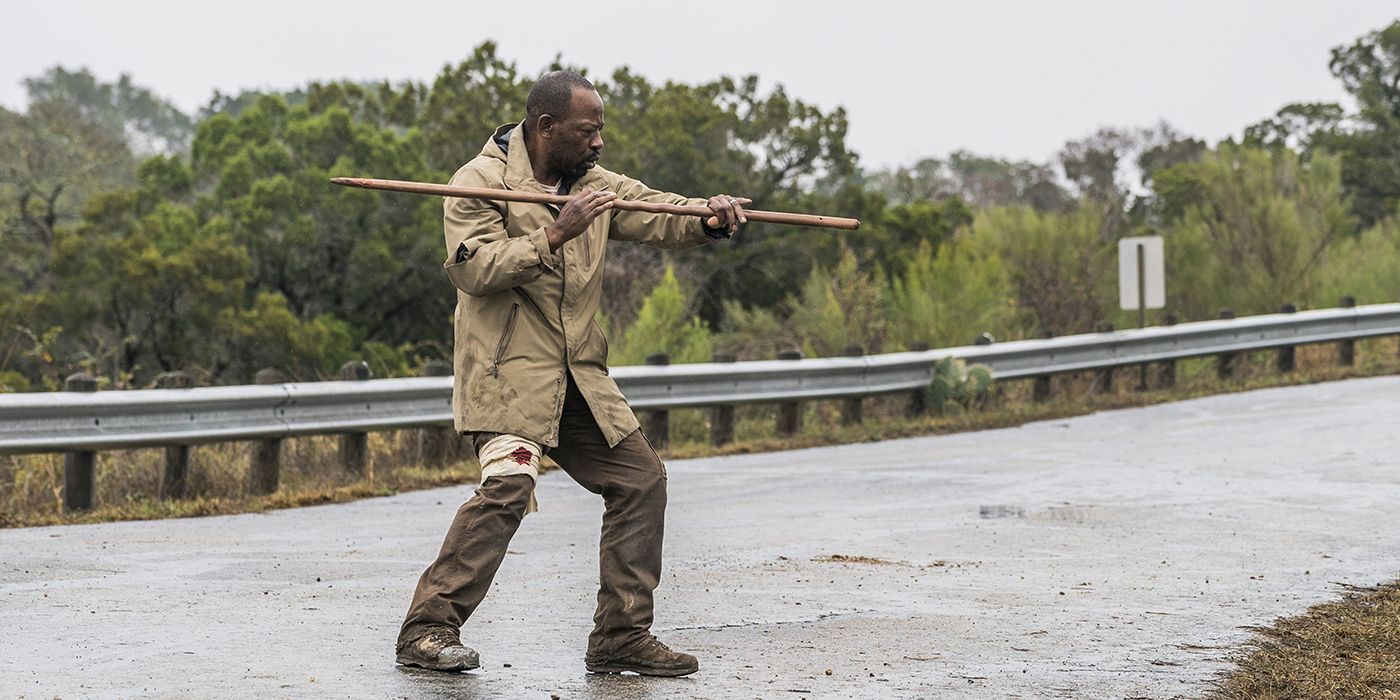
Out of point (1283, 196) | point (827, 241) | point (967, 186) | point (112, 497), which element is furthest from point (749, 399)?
point (967, 186)

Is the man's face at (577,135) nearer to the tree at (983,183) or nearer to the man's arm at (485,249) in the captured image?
the man's arm at (485,249)

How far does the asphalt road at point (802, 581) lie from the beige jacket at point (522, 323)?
775 millimetres

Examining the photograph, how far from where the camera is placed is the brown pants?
5660 mm

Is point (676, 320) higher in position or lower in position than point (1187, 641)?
higher

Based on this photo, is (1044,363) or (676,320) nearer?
(1044,363)

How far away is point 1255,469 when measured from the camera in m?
12.2

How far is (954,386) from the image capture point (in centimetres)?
1647

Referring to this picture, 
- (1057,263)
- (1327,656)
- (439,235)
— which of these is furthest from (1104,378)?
(439,235)

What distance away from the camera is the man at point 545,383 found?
5.64m

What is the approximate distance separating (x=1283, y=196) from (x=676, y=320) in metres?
12.9

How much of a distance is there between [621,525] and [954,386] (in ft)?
35.6

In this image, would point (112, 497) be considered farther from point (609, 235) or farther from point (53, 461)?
point (609, 235)

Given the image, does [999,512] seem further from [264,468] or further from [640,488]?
[640,488]

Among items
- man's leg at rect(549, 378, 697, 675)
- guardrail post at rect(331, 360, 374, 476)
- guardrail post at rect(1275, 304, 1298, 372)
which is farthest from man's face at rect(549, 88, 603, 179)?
guardrail post at rect(1275, 304, 1298, 372)
